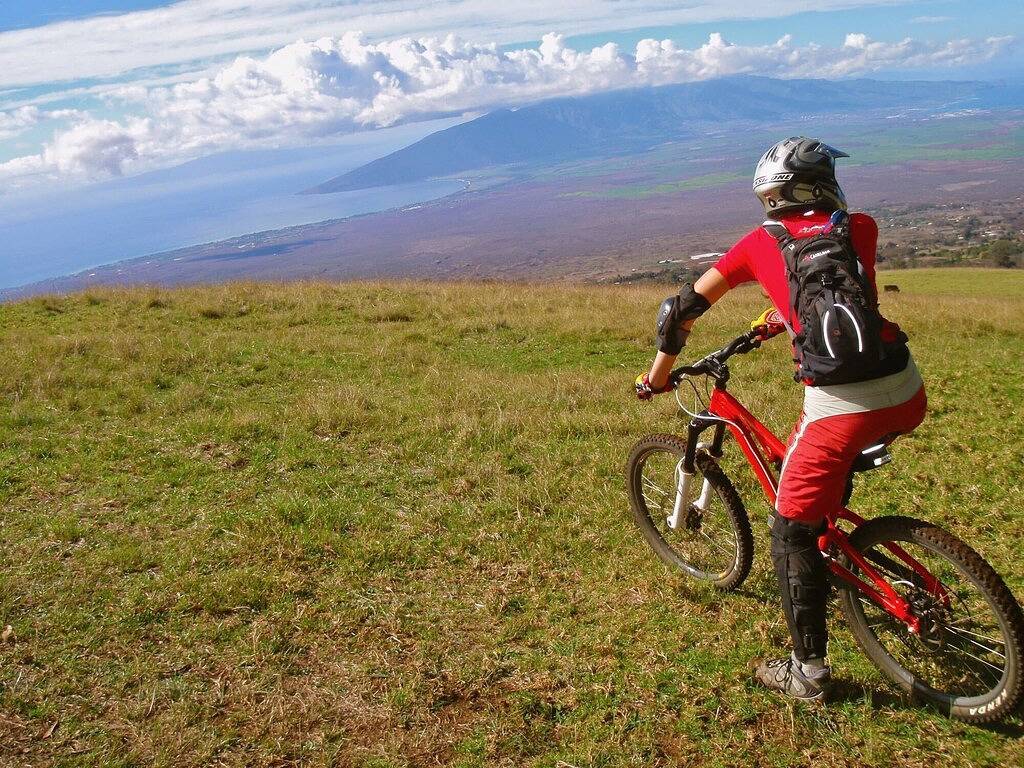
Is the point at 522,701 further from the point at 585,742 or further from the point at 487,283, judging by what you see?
the point at 487,283

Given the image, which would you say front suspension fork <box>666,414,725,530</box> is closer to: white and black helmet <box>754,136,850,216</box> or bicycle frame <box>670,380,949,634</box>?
bicycle frame <box>670,380,949,634</box>

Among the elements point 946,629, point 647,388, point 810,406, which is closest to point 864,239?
point 810,406

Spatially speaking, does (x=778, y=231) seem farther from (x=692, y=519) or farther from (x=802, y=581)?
(x=692, y=519)

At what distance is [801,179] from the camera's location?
10.8ft

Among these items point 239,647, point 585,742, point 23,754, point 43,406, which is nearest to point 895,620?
point 585,742

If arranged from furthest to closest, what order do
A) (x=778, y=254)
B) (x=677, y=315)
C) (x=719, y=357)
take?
(x=719, y=357) < (x=677, y=315) < (x=778, y=254)

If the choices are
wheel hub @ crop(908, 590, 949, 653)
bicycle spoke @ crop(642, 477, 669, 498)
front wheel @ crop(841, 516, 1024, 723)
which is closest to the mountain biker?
front wheel @ crop(841, 516, 1024, 723)

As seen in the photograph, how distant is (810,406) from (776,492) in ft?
2.45

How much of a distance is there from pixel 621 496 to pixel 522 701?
263cm

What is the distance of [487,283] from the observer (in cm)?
2272

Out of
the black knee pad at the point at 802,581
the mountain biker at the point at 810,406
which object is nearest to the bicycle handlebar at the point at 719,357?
the mountain biker at the point at 810,406

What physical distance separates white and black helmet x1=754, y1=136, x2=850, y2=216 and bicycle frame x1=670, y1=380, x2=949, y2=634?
1.23m

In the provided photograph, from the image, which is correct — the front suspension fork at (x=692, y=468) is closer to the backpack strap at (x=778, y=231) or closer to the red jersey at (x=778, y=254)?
the red jersey at (x=778, y=254)

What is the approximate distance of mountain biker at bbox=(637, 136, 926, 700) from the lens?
3.18 metres
